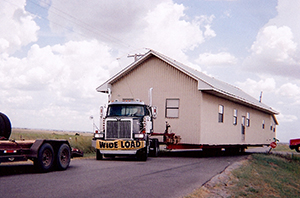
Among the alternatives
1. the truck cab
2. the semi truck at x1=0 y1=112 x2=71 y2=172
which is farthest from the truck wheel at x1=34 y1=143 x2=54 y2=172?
the truck cab

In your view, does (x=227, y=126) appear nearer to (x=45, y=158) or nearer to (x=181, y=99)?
(x=181, y=99)

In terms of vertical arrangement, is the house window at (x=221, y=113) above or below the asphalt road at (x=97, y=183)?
above

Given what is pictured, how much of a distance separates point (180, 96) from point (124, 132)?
6.78m

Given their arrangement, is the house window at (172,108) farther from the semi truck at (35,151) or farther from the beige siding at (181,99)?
the semi truck at (35,151)

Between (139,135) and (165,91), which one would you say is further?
(165,91)

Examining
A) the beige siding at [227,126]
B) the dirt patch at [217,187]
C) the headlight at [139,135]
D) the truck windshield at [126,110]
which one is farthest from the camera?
the beige siding at [227,126]

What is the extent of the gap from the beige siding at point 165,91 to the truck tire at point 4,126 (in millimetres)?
12602

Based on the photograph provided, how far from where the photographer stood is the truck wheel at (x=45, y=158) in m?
10.3

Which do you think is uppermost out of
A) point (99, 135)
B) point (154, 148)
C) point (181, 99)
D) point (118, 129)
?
point (181, 99)

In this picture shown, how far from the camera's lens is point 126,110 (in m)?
17.4

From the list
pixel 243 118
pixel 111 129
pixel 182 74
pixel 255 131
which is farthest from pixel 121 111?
pixel 255 131

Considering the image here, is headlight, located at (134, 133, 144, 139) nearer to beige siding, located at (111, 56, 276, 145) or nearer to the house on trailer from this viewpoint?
the house on trailer

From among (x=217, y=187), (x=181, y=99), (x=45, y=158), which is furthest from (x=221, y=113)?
(x=45, y=158)

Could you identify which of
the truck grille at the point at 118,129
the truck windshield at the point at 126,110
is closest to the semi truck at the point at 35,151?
the truck grille at the point at 118,129
